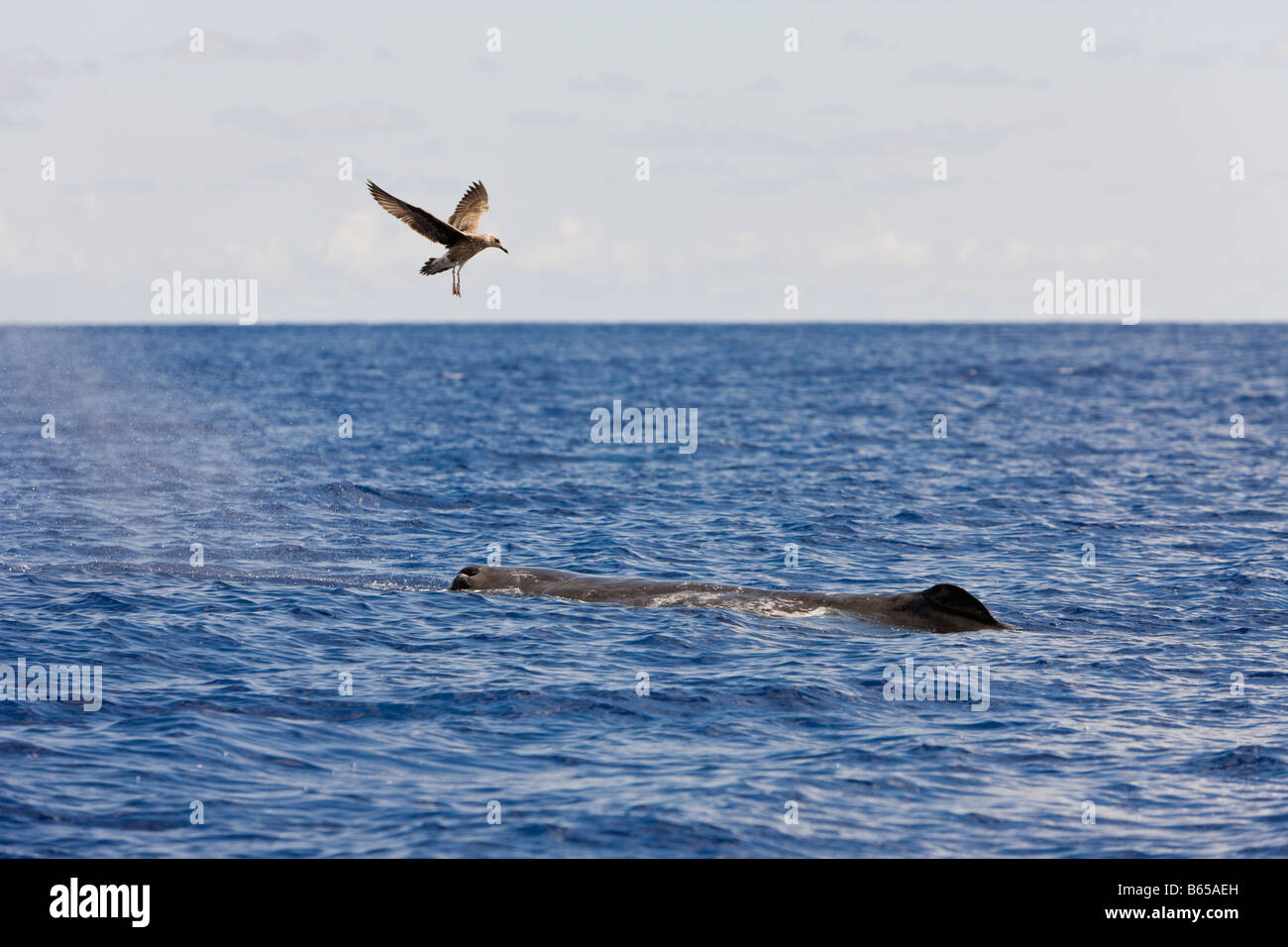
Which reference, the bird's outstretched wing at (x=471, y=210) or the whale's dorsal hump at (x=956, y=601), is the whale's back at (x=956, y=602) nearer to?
the whale's dorsal hump at (x=956, y=601)

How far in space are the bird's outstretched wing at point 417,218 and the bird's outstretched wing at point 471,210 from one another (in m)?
0.49

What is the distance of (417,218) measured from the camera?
17875 mm

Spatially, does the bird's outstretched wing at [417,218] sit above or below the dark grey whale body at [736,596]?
above

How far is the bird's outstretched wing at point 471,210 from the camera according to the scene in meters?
18.7

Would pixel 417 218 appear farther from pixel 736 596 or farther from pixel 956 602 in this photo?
pixel 956 602

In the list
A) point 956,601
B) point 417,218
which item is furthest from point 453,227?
point 956,601

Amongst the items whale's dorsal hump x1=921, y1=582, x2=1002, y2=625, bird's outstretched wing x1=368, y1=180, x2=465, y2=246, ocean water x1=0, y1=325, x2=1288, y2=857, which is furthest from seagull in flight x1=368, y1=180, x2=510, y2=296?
whale's dorsal hump x1=921, y1=582, x2=1002, y2=625

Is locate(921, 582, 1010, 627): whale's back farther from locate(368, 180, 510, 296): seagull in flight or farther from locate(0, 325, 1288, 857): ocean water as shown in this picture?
locate(368, 180, 510, 296): seagull in flight

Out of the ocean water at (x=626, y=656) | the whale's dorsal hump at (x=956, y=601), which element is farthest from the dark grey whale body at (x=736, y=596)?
the ocean water at (x=626, y=656)

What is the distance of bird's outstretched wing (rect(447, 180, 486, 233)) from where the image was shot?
61.3 feet

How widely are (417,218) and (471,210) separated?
1.09 meters

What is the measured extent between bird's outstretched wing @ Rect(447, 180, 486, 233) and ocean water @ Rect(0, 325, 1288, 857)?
5153mm
